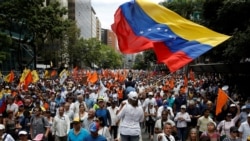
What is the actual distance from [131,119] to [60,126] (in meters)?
2.82

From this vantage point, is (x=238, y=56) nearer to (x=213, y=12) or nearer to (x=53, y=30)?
(x=213, y=12)

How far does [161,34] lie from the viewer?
898cm

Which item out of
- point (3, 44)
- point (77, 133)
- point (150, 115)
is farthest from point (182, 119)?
point (3, 44)

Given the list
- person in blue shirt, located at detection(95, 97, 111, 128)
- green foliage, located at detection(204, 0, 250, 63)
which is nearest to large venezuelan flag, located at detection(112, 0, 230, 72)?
person in blue shirt, located at detection(95, 97, 111, 128)

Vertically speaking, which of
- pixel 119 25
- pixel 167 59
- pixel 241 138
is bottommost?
pixel 241 138

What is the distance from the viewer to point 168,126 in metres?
6.95

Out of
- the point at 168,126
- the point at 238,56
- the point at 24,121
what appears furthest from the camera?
the point at 238,56

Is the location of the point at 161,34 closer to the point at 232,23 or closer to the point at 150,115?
the point at 150,115

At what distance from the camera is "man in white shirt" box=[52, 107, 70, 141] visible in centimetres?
986

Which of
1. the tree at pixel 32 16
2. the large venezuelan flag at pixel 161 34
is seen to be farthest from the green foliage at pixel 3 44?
the large venezuelan flag at pixel 161 34

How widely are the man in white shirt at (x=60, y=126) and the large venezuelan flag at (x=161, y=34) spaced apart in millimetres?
2176

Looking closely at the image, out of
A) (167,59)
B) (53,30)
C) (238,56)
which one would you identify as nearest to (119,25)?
(167,59)

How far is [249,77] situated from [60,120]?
1751cm

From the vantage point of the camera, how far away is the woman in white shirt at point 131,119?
7.43 meters
